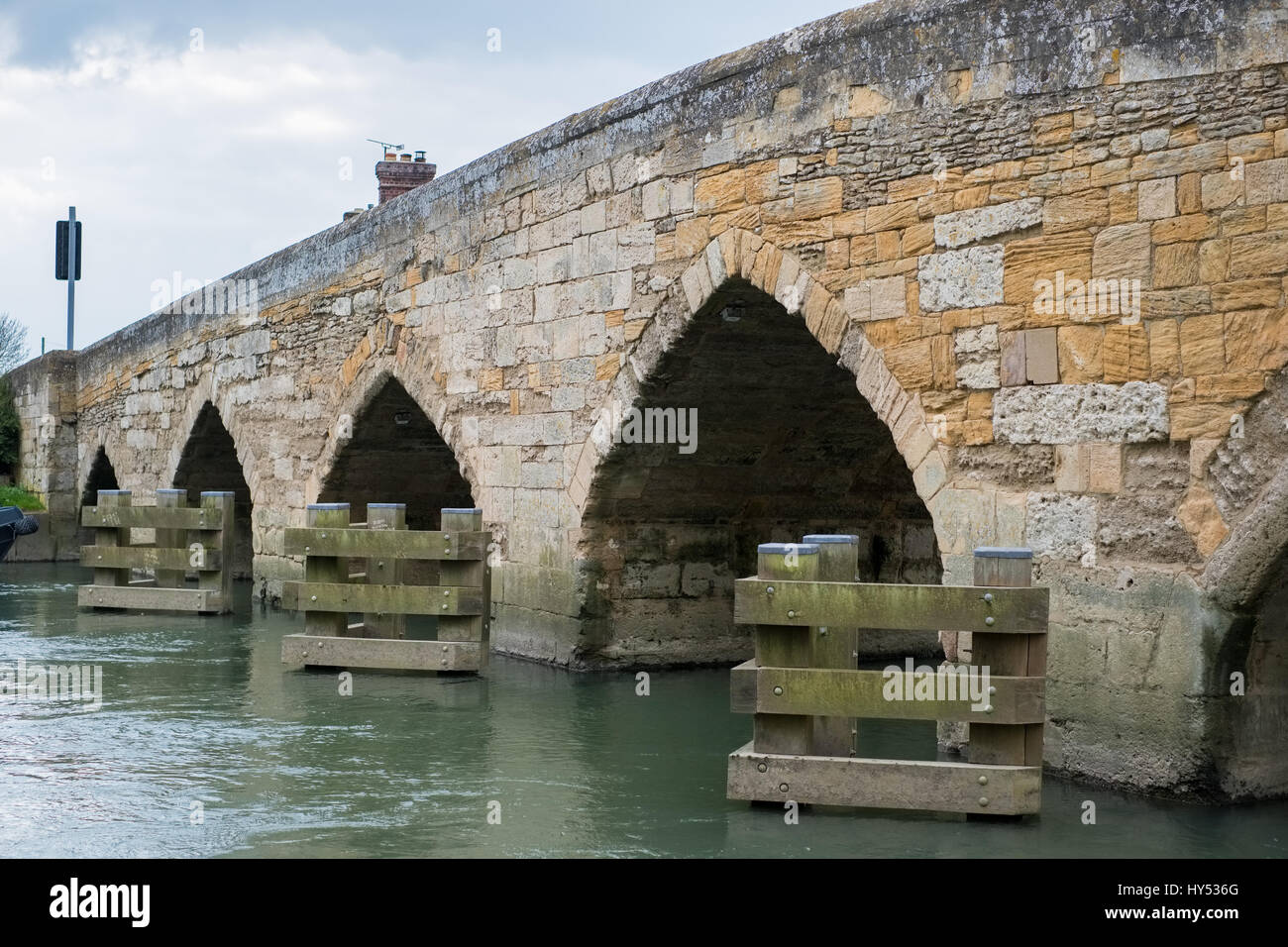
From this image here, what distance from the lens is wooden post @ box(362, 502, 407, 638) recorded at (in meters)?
7.85

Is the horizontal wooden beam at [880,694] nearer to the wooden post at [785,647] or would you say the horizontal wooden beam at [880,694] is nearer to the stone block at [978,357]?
the wooden post at [785,647]

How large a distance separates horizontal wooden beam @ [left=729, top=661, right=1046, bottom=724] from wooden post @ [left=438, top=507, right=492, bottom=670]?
308 cm

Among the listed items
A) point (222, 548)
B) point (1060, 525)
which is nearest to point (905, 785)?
point (1060, 525)

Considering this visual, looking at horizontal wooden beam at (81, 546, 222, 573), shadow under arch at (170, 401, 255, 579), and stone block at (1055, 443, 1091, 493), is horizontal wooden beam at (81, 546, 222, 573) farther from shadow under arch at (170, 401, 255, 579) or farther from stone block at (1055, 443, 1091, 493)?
stone block at (1055, 443, 1091, 493)

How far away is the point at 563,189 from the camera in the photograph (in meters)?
8.09

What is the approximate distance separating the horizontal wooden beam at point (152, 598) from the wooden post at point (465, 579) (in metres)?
3.63

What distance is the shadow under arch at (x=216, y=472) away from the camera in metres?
13.8

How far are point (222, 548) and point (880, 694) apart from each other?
730 cm

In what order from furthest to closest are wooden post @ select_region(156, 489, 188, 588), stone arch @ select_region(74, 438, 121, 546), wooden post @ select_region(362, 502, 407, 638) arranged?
stone arch @ select_region(74, 438, 121, 546) < wooden post @ select_region(156, 489, 188, 588) < wooden post @ select_region(362, 502, 407, 638)

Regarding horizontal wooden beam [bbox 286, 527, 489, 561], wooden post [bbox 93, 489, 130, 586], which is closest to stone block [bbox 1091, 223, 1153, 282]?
horizontal wooden beam [bbox 286, 527, 489, 561]

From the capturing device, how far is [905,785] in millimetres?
4691
